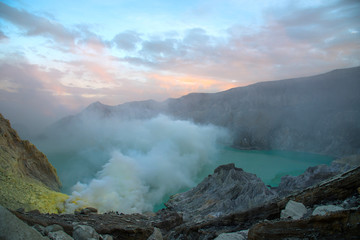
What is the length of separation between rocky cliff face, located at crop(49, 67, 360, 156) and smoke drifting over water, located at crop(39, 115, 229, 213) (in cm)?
1714

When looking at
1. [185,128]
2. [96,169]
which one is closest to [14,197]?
[96,169]

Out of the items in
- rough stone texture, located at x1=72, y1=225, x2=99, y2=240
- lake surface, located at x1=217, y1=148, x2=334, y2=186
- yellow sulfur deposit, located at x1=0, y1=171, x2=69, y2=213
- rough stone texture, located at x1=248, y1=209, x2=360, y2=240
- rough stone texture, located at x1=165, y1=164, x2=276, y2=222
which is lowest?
lake surface, located at x1=217, y1=148, x2=334, y2=186

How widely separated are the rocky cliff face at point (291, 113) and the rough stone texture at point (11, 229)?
2004 inches

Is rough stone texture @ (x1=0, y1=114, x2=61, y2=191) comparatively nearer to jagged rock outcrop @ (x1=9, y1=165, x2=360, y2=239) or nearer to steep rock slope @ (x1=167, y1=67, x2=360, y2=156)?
jagged rock outcrop @ (x1=9, y1=165, x2=360, y2=239)

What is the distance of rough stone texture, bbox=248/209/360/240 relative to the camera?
2.26m

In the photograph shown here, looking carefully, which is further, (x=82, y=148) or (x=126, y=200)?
(x=82, y=148)

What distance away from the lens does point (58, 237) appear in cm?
361

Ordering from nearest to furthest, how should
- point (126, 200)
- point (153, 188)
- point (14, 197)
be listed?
point (14, 197), point (126, 200), point (153, 188)

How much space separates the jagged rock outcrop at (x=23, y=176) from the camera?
1220 cm

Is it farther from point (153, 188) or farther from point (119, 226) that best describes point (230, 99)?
point (119, 226)

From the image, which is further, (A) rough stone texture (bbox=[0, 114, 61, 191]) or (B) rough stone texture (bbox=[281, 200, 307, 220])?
(A) rough stone texture (bbox=[0, 114, 61, 191])

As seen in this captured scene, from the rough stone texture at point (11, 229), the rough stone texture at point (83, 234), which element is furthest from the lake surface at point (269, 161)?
the rough stone texture at point (11, 229)

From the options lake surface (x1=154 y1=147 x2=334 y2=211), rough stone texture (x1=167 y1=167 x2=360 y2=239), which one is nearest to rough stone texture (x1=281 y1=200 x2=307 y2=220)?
rough stone texture (x1=167 y1=167 x2=360 y2=239)

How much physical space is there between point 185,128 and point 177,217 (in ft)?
136
